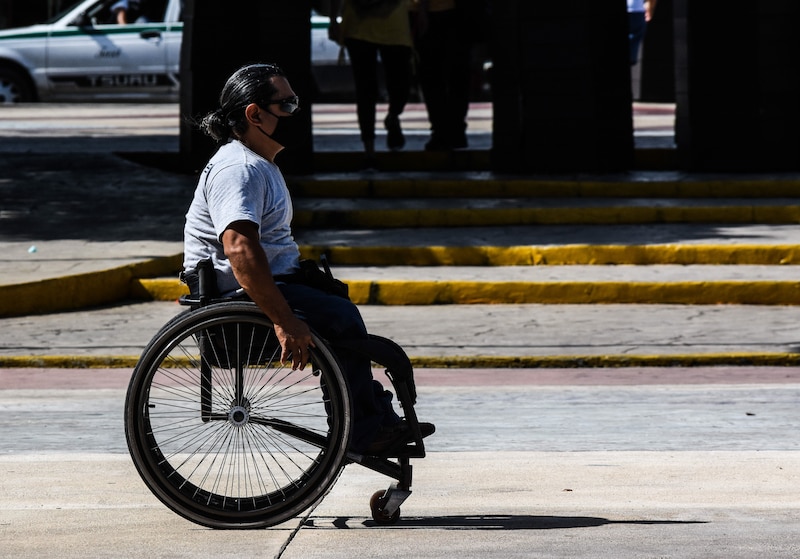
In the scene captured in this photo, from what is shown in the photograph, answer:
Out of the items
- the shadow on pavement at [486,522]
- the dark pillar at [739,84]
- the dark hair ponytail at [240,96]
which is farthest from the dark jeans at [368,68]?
the shadow on pavement at [486,522]

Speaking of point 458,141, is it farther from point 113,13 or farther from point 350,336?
point 350,336

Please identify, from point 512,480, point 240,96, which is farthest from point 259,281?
point 512,480

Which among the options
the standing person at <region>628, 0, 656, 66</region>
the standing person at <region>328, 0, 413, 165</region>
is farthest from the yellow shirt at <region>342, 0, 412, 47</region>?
the standing person at <region>628, 0, 656, 66</region>

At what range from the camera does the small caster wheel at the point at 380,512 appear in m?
5.07

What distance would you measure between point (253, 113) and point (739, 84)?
9.81 m

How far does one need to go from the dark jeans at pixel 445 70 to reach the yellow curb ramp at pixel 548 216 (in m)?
2.68

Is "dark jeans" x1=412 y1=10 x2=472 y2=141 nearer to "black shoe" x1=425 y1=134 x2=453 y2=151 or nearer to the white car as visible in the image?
"black shoe" x1=425 y1=134 x2=453 y2=151

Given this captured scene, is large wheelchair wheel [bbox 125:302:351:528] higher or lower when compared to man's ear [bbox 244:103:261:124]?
lower

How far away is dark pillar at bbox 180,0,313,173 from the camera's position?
13.7 metres

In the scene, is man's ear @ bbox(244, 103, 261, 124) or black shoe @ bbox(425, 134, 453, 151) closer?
man's ear @ bbox(244, 103, 261, 124)

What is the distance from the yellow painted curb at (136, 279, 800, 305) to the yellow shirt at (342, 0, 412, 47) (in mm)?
4151

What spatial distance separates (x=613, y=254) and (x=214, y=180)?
649 centimetres

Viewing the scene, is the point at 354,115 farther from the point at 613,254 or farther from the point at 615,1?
the point at 613,254

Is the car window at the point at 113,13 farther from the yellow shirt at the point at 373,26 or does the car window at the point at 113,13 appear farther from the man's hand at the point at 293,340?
the man's hand at the point at 293,340
